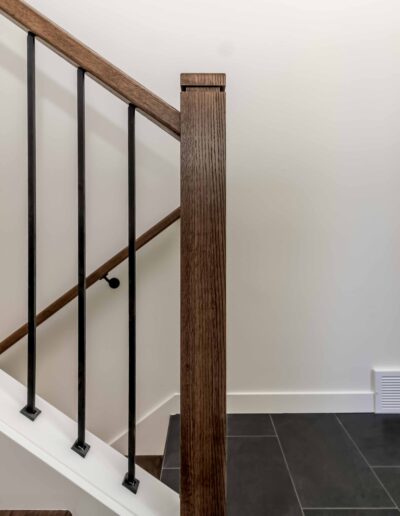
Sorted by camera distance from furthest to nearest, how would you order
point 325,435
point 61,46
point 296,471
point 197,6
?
point 197,6, point 325,435, point 296,471, point 61,46

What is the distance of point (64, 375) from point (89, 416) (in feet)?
0.75

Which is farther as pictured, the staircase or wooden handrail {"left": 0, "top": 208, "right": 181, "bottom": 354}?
wooden handrail {"left": 0, "top": 208, "right": 181, "bottom": 354}

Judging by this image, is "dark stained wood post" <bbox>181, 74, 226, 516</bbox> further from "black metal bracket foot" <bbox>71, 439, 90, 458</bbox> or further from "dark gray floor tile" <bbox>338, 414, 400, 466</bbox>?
"dark gray floor tile" <bbox>338, 414, 400, 466</bbox>

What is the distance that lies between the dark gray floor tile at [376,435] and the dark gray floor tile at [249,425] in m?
0.34

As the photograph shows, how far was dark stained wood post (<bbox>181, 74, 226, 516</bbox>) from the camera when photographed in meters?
0.74

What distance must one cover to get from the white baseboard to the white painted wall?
0.02 m

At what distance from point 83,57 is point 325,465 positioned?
1.44 m

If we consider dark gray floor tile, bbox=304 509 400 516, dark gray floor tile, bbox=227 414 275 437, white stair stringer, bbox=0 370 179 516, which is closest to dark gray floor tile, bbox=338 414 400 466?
dark gray floor tile, bbox=304 509 400 516

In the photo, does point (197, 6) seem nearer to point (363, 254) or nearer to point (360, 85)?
point (360, 85)

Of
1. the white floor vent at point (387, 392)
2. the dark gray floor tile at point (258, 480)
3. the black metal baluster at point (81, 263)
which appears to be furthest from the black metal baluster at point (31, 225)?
the white floor vent at point (387, 392)

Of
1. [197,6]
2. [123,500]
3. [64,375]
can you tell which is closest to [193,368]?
[123,500]

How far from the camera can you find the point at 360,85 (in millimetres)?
1685

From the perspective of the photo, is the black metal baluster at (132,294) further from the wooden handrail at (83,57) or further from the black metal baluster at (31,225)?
the black metal baluster at (31,225)

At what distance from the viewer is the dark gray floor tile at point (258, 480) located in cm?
107
